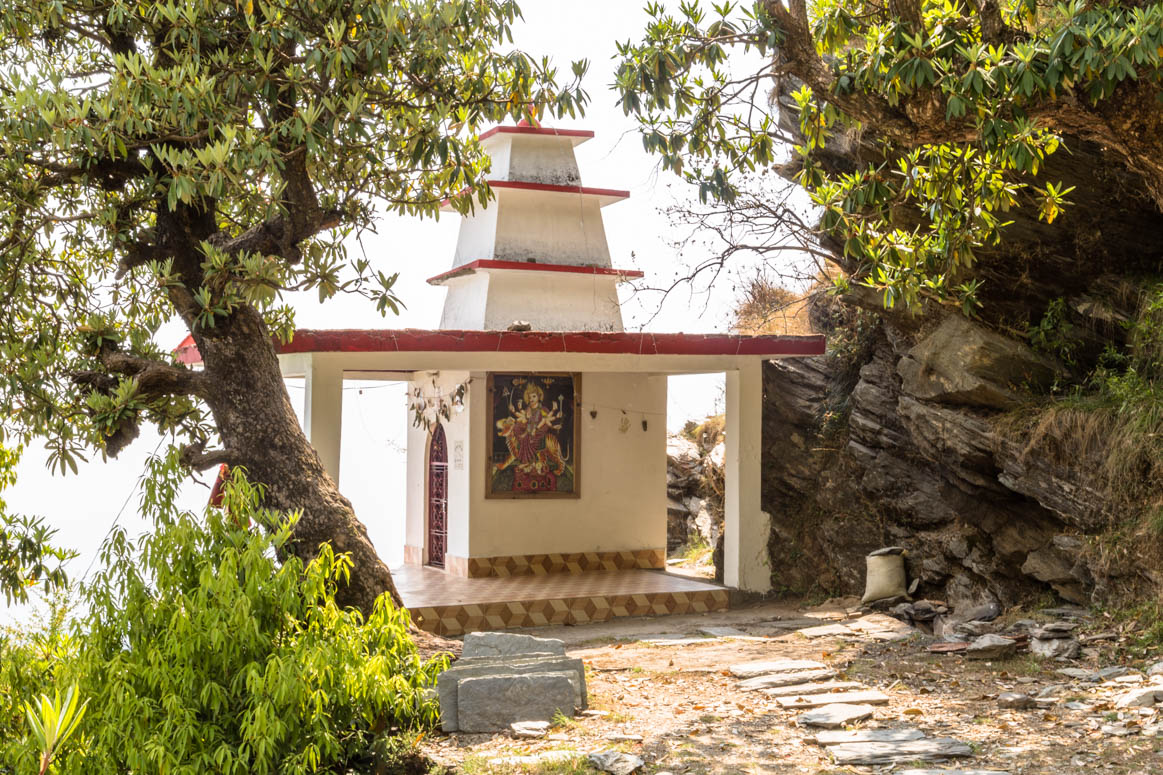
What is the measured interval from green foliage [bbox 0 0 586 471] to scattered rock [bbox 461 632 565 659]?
2682 mm

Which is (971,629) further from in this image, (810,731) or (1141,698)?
(810,731)

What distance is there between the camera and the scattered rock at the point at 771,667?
7910 millimetres

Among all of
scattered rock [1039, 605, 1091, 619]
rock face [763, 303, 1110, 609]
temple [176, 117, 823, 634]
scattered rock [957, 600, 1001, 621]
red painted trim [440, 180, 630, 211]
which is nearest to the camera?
scattered rock [1039, 605, 1091, 619]

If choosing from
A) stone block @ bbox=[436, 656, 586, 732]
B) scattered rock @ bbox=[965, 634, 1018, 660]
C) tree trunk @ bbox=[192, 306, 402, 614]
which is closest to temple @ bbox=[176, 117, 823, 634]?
tree trunk @ bbox=[192, 306, 402, 614]

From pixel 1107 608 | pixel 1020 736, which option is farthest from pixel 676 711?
pixel 1107 608

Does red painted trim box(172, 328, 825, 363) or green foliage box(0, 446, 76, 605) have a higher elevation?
red painted trim box(172, 328, 825, 363)

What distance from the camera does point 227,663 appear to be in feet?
18.3

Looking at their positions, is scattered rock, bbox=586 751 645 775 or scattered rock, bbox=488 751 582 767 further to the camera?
scattered rock, bbox=488 751 582 767

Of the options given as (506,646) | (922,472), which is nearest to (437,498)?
(922,472)

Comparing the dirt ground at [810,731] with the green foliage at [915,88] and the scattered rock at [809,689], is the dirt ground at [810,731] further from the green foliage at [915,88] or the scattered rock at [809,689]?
the green foliage at [915,88]

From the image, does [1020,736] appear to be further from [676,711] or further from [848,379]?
[848,379]

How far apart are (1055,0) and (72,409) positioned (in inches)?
333

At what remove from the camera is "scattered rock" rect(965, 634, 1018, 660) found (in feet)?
26.3

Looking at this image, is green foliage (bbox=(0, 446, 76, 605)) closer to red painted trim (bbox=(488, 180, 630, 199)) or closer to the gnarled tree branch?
the gnarled tree branch
